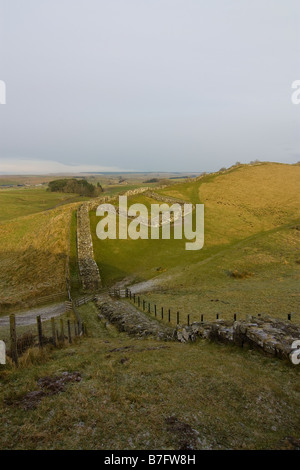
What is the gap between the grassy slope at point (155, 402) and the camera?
6.53 meters

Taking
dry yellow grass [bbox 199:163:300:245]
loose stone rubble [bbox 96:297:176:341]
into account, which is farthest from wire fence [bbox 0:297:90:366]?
dry yellow grass [bbox 199:163:300:245]

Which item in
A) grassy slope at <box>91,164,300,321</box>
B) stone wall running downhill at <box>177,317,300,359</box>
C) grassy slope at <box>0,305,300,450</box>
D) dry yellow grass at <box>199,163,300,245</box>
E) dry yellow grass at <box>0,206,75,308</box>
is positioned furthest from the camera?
dry yellow grass at <box>199,163,300,245</box>

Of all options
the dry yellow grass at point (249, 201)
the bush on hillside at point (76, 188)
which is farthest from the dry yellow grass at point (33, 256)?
the bush on hillside at point (76, 188)

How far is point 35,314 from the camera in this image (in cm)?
2723

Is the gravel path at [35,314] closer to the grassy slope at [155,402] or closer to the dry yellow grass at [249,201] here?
the grassy slope at [155,402]

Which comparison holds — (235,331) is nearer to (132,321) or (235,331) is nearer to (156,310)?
(132,321)

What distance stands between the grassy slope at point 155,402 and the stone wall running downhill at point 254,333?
602 mm

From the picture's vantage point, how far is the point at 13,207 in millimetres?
85938

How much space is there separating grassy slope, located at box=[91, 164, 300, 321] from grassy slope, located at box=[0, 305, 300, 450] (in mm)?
10258

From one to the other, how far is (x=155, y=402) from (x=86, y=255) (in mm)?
33021

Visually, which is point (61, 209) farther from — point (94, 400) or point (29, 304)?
point (94, 400)

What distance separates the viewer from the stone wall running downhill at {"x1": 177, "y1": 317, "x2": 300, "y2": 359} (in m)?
11.8

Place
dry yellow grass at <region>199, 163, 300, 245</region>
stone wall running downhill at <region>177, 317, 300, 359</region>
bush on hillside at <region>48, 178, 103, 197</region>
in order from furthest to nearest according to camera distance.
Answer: bush on hillside at <region>48, 178, 103, 197</region>
dry yellow grass at <region>199, 163, 300, 245</region>
stone wall running downhill at <region>177, 317, 300, 359</region>

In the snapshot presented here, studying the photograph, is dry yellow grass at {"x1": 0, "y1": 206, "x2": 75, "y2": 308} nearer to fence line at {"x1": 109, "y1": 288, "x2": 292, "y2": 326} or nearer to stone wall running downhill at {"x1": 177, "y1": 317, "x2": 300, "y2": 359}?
fence line at {"x1": 109, "y1": 288, "x2": 292, "y2": 326}
